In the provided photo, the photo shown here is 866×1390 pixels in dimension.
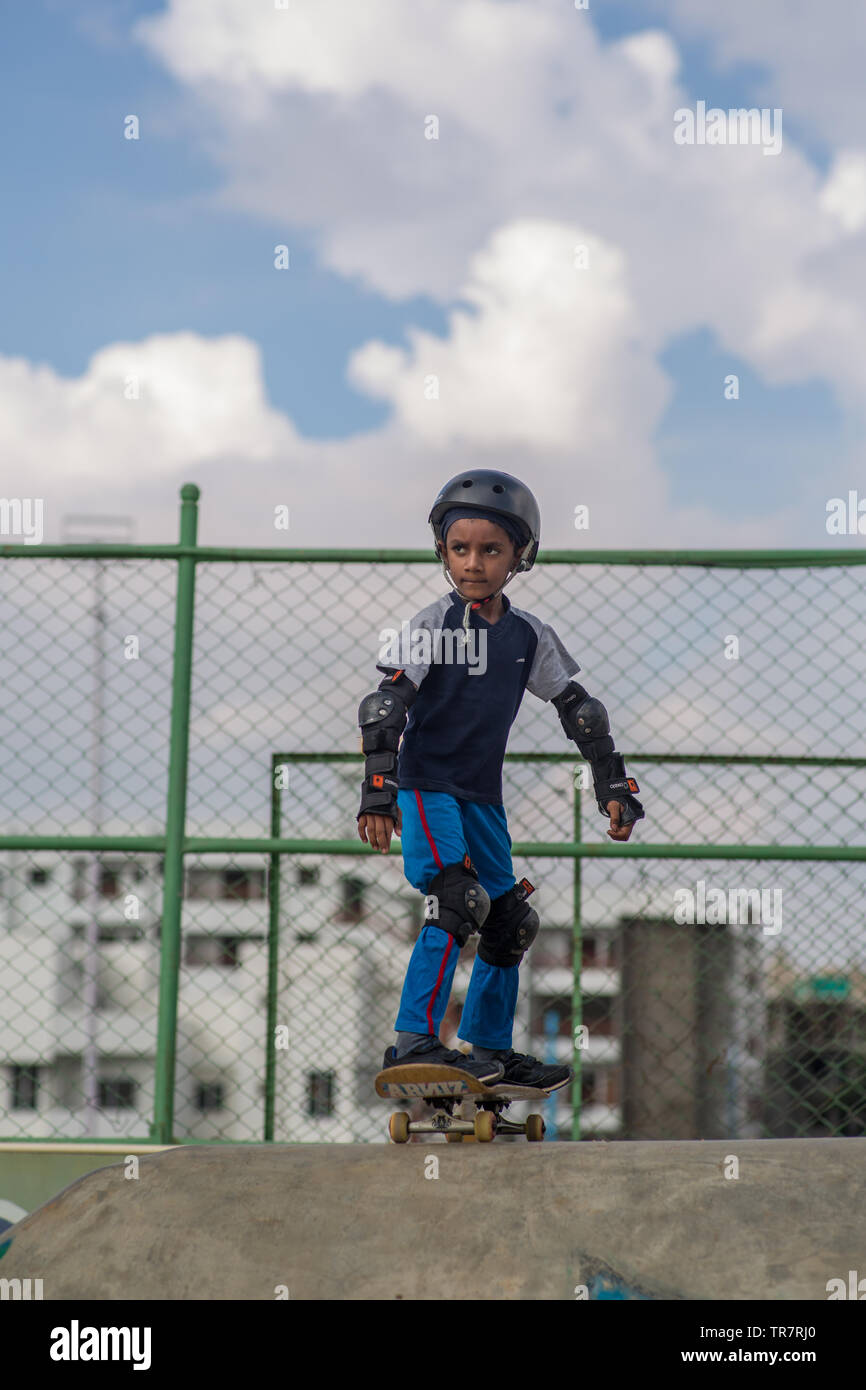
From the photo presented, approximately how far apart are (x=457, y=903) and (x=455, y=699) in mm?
603

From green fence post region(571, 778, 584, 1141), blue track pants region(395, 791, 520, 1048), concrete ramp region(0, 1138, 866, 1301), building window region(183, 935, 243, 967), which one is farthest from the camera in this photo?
building window region(183, 935, 243, 967)

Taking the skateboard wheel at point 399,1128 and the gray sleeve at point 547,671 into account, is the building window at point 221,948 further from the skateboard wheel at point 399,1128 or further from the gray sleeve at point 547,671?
→ the gray sleeve at point 547,671

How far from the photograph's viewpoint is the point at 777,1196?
2.65 metres

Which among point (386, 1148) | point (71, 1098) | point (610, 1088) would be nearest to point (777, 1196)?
point (386, 1148)

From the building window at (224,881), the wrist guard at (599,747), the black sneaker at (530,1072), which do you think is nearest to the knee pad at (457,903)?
the black sneaker at (530,1072)

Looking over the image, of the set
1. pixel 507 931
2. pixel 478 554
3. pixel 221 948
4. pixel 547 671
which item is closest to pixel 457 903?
pixel 507 931

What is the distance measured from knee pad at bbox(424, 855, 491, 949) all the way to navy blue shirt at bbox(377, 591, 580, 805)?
0.26 meters

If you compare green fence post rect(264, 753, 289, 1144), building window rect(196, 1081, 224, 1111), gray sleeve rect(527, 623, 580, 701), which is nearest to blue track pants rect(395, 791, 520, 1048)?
gray sleeve rect(527, 623, 580, 701)

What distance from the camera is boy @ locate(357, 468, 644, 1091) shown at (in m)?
3.39

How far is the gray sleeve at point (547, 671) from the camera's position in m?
3.76

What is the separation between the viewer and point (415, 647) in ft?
11.5

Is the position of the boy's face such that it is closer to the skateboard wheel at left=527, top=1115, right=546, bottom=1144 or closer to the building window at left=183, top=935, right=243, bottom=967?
the skateboard wheel at left=527, top=1115, right=546, bottom=1144
